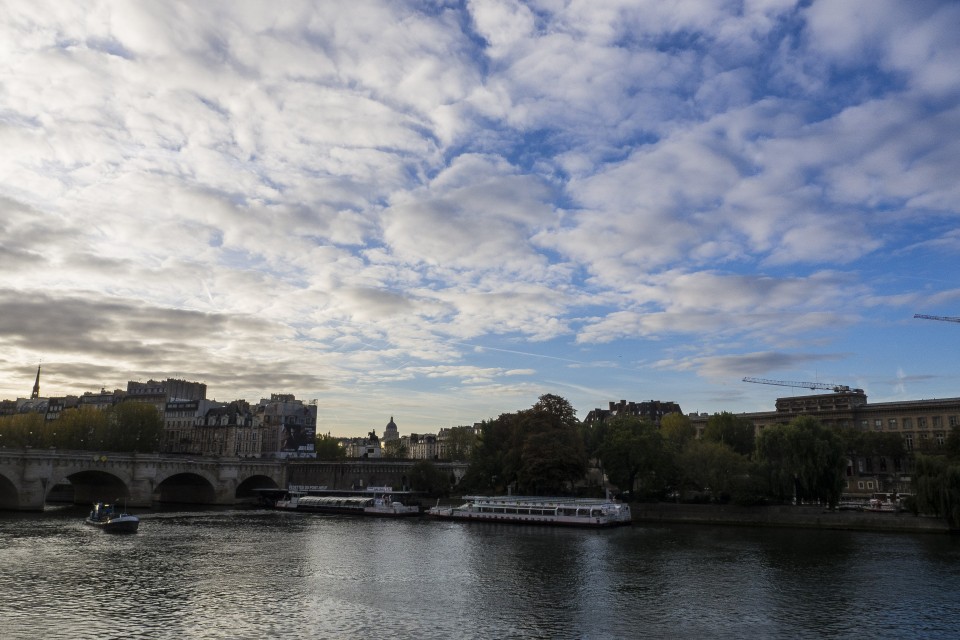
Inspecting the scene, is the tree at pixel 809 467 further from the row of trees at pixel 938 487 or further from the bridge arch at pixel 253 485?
the bridge arch at pixel 253 485

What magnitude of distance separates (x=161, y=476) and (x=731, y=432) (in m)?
98.1

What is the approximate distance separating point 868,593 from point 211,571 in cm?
4277

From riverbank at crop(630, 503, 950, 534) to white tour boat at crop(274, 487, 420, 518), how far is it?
3489 cm

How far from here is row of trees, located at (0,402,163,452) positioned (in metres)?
151

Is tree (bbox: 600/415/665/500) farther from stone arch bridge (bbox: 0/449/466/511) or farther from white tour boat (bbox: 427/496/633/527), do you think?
stone arch bridge (bbox: 0/449/466/511)

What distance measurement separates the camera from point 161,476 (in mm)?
114062

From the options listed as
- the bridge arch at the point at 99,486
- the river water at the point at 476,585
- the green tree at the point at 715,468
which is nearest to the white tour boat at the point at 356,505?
the bridge arch at the point at 99,486

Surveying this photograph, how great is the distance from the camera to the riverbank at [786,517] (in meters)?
75.5

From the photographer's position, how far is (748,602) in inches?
1614

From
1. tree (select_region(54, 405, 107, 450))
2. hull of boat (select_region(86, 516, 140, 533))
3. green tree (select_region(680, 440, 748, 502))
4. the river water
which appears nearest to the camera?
the river water

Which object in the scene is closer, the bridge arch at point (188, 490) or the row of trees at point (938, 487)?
the row of trees at point (938, 487)

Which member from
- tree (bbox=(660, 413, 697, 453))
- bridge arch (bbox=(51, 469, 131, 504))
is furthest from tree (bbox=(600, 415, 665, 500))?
bridge arch (bbox=(51, 469, 131, 504))

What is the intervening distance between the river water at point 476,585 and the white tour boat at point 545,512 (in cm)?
1140

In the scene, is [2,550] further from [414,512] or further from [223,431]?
[223,431]
